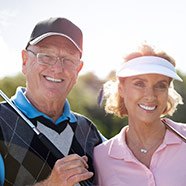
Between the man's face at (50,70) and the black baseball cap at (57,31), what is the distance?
0.10ft

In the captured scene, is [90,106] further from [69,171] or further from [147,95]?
[69,171]

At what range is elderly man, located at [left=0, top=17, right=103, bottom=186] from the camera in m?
3.35

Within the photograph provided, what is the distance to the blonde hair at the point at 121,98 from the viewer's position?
3.55m

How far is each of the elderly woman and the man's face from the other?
1.28 ft

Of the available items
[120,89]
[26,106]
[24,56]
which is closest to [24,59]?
[24,56]

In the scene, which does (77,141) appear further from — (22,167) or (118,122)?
(118,122)

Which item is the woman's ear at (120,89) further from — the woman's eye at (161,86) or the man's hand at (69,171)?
the man's hand at (69,171)

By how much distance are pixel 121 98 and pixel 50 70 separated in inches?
20.7

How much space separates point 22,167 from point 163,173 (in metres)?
0.87

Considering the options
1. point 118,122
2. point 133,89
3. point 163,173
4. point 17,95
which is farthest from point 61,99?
point 118,122

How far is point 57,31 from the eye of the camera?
375 centimetres

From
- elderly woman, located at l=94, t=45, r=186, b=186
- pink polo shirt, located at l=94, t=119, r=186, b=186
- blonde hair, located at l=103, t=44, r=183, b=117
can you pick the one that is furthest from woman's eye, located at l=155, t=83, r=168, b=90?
pink polo shirt, located at l=94, t=119, r=186, b=186

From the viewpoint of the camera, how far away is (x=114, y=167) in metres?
3.47

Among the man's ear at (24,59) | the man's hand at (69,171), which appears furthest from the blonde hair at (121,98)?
the man's hand at (69,171)
